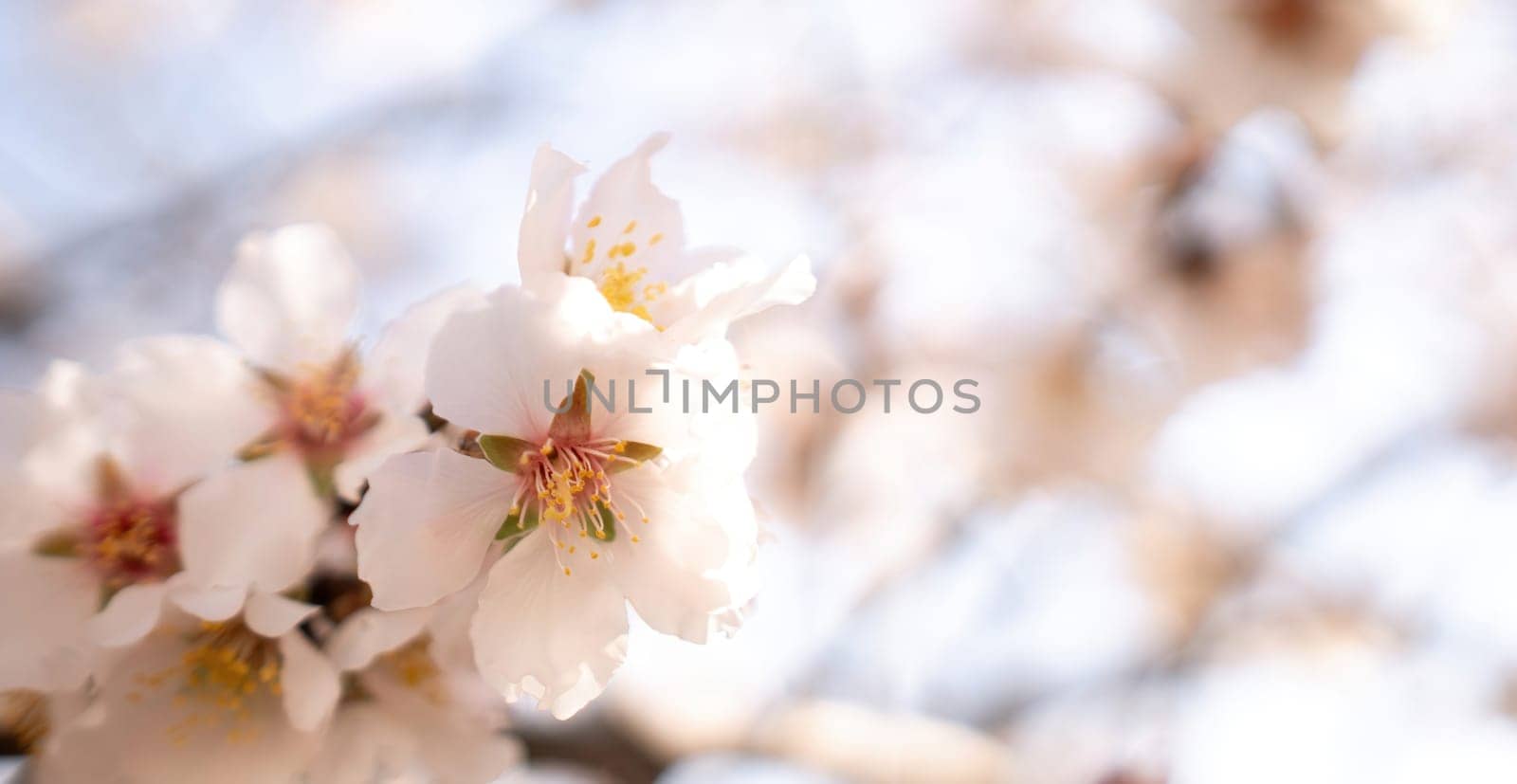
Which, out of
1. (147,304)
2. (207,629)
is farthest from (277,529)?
(147,304)

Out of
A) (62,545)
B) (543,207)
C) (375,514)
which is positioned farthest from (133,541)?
(543,207)

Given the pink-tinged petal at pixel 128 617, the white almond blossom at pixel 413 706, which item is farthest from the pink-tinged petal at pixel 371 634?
the pink-tinged petal at pixel 128 617

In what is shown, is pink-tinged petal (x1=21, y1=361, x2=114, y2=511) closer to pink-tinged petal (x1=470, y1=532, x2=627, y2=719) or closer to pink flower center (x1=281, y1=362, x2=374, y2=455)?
pink flower center (x1=281, y1=362, x2=374, y2=455)

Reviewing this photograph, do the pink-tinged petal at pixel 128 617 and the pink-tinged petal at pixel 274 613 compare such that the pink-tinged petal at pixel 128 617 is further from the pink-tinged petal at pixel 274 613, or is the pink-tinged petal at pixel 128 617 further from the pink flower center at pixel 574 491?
the pink flower center at pixel 574 491

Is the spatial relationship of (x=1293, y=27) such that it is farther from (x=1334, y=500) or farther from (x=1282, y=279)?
(x=1334, y=500)

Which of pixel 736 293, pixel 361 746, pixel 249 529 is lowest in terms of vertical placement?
pixel 361 746

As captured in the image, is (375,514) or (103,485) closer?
(375,514)

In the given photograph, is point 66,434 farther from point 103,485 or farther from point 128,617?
point 128,617

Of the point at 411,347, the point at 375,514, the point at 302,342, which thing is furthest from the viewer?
the point at 302,342
